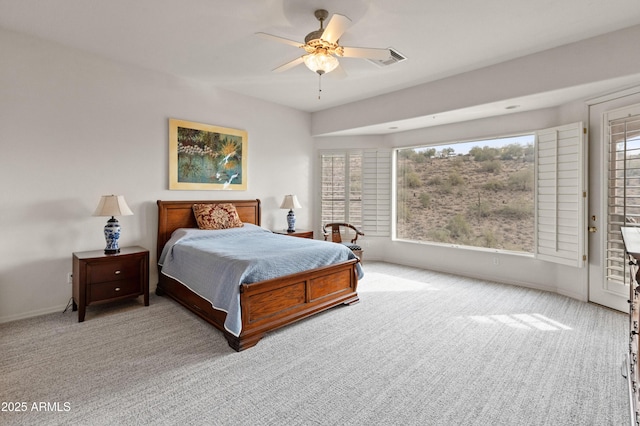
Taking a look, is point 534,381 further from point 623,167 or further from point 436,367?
point 623,167

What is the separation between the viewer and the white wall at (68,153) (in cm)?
322

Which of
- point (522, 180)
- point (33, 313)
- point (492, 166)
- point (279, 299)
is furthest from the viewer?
point (492, 166)

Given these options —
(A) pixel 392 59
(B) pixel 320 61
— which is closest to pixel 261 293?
(B) pixel 320 61

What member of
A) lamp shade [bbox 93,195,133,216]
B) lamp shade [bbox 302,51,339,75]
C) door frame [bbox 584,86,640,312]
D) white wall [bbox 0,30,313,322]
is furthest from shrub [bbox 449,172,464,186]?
lamp shade [bbox 93,195,133,216]

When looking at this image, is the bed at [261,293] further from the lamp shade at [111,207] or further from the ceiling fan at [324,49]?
the ceiling fan at [324,49]

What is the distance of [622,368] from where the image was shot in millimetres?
2283

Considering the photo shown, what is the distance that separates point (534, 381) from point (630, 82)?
10.3 ft

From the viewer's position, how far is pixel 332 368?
2391 millimetres

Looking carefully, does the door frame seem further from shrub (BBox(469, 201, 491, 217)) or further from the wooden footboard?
the wooden footboard

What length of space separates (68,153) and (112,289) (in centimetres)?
160

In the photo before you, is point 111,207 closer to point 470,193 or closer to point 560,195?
Answer: point 470,193

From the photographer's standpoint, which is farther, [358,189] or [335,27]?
[358,189]

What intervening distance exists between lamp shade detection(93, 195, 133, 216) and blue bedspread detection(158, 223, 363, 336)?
2.27 feet

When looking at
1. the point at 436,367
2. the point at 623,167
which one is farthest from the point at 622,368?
the point at 623,167
